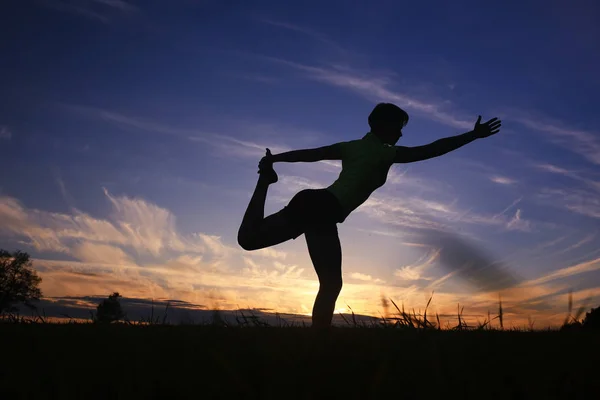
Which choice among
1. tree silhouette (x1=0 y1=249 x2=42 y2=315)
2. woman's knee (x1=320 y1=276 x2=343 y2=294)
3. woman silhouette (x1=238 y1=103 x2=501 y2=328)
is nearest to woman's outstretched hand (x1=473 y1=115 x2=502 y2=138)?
woman silhouette (x1=238 y1=103 x2=501 y2=328)

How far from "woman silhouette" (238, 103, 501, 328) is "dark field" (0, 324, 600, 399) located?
59.9 inches

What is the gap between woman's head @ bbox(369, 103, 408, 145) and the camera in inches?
274

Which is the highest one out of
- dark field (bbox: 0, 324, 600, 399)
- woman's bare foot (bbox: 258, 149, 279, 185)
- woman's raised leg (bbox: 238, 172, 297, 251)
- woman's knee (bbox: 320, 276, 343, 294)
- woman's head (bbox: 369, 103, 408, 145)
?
woman's head (bbox: 369, 103, 408, 145)

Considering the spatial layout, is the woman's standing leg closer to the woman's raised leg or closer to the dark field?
the woman's raised leg

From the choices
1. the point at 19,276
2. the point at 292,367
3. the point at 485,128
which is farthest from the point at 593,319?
the point at 19,276

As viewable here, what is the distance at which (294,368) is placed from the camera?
3.12 meters

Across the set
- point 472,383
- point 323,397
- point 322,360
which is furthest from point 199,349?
point 472,383

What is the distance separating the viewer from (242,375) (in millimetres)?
2934

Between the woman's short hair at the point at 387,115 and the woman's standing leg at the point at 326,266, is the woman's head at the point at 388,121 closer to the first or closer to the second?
the woman's short hair at the point at 387,115

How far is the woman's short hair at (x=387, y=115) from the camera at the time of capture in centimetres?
696

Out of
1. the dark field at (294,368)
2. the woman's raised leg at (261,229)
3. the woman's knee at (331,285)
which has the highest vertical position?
the woman's raised leg at (261,229)

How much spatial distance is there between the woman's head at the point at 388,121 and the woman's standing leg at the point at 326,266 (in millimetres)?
1460

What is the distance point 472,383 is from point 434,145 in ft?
16.7

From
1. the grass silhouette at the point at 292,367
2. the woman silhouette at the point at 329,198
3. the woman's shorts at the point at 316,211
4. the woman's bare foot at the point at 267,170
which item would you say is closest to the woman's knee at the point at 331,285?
the woman silhouette at the point at 329,198
